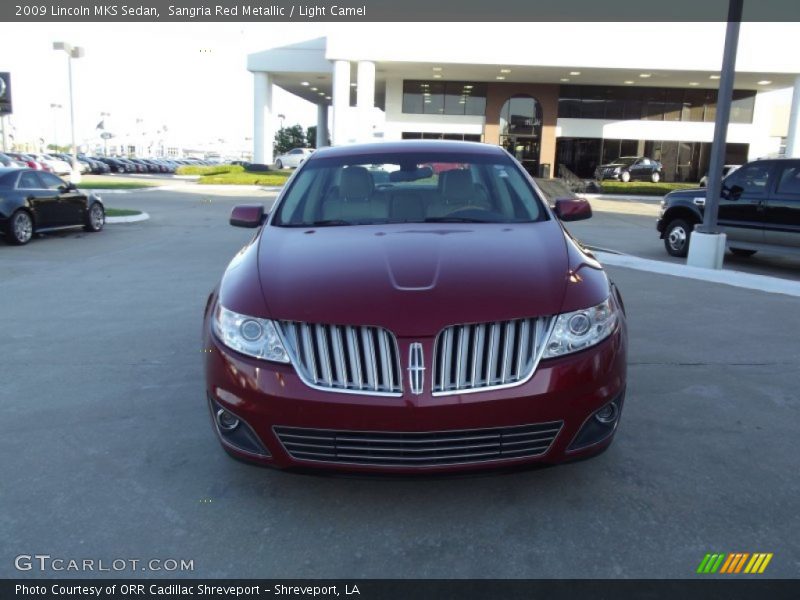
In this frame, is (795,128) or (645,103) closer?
(795,128)

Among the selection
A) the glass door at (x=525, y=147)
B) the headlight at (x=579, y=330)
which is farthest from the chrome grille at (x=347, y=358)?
the glass door at (x=525, y=147)

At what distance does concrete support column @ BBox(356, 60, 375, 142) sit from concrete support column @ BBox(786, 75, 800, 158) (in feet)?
65.8

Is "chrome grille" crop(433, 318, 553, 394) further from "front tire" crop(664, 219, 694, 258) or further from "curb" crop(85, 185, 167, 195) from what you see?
"curb" crop(85, 185, 167, 195)

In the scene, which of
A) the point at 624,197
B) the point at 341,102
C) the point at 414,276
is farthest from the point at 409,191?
the point at 624,197

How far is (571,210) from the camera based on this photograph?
476cm

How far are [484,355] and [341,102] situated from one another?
3228 centimetres

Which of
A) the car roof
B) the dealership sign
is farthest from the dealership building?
the car roof

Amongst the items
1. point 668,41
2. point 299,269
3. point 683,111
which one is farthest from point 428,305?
point 683,111

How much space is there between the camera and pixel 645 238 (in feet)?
49.7

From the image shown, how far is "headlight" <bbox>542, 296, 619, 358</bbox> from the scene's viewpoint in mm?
2904

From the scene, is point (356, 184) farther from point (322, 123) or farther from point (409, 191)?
point (322, 123)

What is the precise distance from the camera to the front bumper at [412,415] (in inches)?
107

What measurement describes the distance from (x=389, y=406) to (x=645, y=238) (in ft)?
45.1
